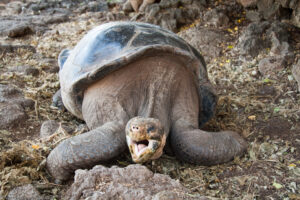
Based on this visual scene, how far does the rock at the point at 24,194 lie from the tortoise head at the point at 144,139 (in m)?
0.65

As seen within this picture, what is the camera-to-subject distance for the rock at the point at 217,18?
5.43m

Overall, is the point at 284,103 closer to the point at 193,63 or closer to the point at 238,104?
the point at 238,104

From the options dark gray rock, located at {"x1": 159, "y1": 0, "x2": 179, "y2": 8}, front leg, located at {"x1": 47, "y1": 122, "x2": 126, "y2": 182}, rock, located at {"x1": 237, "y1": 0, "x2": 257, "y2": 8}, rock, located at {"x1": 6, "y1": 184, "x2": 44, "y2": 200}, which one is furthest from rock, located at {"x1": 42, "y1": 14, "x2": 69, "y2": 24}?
rock, located at {"x1": 6, "y1": 184, "x2": 44, "y2": 200}

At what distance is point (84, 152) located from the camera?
236 cm

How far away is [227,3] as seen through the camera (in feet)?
18.9

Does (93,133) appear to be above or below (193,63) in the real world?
below

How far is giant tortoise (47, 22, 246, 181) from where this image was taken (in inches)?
95.7

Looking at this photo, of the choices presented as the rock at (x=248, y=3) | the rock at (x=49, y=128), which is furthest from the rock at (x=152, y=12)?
the rock at (x=49, y=128)

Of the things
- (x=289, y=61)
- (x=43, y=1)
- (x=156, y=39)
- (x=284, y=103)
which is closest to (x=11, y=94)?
(x=156, y=39)

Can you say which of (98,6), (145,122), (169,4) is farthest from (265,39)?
(98,6)

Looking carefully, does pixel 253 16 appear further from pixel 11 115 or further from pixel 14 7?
pixel 14 7

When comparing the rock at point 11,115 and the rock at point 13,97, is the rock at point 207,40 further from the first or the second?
the rock at point 11,115

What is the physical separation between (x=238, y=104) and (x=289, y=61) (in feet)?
3.72

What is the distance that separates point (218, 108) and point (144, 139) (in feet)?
5.14
